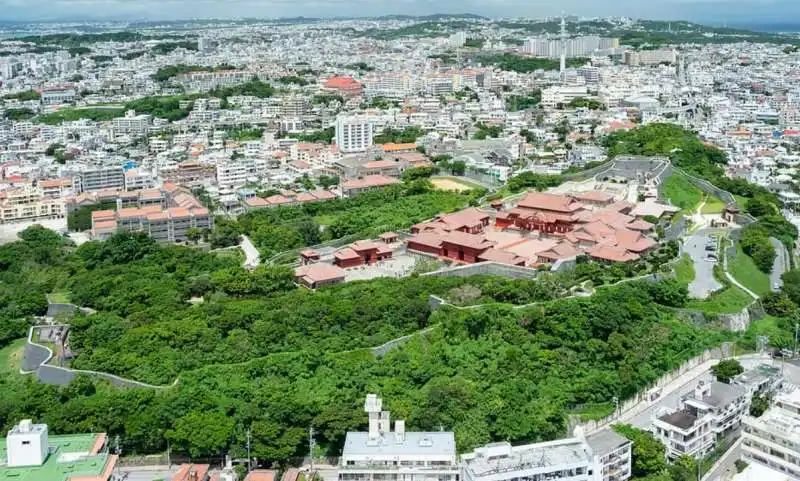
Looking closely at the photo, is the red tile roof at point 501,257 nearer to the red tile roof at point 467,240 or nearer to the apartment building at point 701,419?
the red tile roof at point 467,240

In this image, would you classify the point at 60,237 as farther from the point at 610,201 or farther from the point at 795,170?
the point at 795,170

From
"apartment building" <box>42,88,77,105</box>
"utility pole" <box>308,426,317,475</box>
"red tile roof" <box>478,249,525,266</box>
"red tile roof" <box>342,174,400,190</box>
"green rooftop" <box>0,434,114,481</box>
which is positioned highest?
"apartment building" <box>42,88,77,105</box>

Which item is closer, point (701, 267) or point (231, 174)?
point (701, 267)

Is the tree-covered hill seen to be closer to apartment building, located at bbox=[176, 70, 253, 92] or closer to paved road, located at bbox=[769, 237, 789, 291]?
paved road, located at bbox=[769, 237, 789, 291]

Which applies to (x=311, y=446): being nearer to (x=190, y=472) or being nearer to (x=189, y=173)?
(x=190, y=472)

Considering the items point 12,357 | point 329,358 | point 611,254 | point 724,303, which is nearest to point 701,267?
point 724,303

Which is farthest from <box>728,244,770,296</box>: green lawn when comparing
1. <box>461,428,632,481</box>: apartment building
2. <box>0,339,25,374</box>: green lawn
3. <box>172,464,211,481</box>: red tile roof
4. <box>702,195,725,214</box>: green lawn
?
<box>0,339,25,374</box>: green lawn

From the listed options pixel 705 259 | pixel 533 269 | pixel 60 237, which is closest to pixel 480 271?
pixel 533 269
